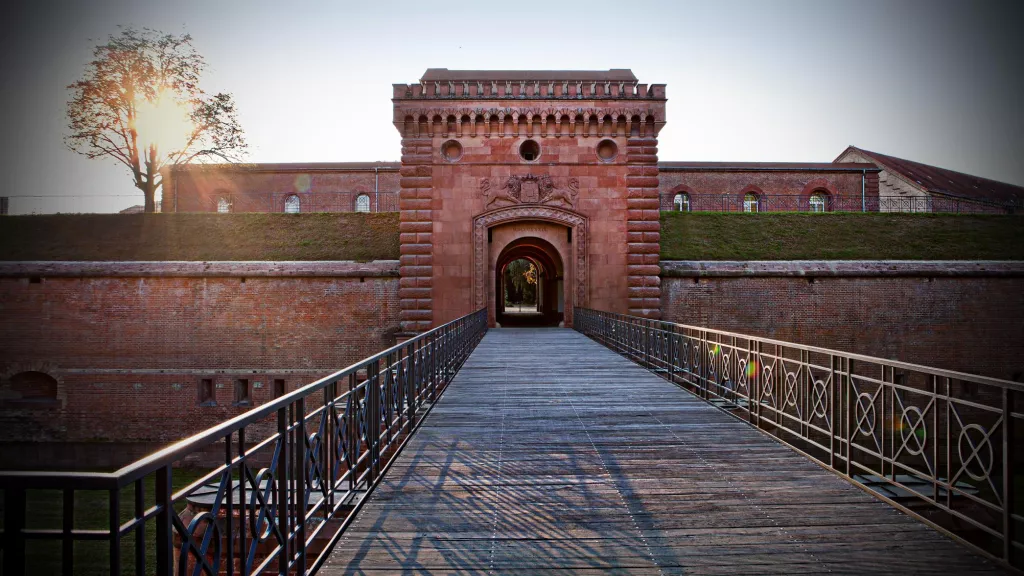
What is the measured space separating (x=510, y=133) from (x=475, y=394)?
12910 millimetres

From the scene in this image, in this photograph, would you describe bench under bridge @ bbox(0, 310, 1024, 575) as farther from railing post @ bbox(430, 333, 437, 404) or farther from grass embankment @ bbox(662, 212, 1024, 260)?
grass embankment @ bbox(662, 212, 1024, 260)

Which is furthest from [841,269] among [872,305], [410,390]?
[410,390]

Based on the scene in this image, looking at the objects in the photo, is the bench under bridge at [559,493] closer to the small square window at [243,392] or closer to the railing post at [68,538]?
the railing post at [68,538]

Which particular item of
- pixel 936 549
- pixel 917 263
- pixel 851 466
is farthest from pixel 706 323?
pixel 936 549

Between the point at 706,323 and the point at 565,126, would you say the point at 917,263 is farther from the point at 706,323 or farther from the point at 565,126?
the point at 565,126

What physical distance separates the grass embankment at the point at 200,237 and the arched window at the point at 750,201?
65.6 ft

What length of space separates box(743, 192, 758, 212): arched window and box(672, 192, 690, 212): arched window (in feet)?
10.6

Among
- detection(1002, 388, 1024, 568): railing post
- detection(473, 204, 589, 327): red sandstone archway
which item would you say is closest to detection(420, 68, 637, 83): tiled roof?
detection(473, 204, 589, 327): red sandstone archway

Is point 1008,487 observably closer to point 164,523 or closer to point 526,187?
point 164,523

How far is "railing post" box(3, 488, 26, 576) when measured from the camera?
1.70m

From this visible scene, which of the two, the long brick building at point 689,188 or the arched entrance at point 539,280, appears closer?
the arched entrance at point 539,280

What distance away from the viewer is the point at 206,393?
63.7ft

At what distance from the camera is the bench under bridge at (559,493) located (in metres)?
2.64

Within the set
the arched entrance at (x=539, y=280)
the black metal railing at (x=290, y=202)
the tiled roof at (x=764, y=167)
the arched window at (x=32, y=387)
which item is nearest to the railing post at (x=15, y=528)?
the arched entrance at (x=539, y=280)
